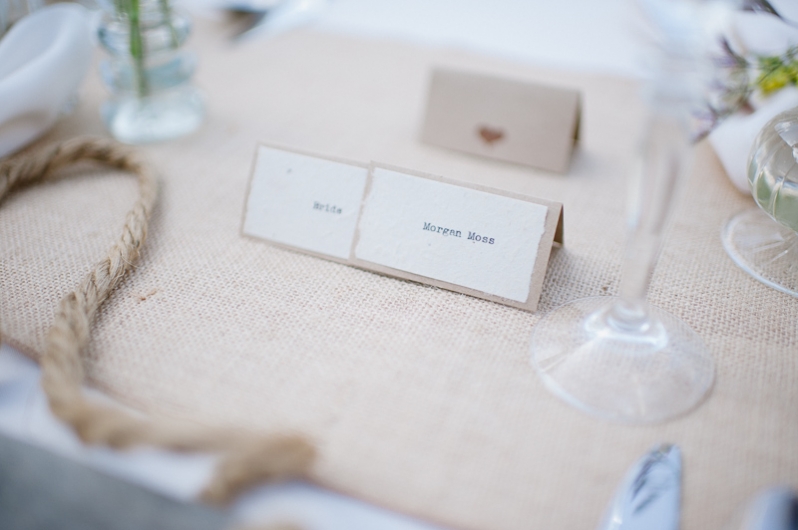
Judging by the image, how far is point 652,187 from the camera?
428 mm

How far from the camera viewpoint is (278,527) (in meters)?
0.39

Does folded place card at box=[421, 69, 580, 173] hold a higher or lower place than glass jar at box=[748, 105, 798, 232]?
lower

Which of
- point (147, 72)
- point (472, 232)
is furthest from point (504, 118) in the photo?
point (147, 72)

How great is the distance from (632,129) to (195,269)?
723 millimetres

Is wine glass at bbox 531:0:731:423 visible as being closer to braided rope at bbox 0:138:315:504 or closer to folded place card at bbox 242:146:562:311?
folded place card at bbox 242:146:562:311

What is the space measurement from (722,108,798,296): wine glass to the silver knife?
0.93 ft

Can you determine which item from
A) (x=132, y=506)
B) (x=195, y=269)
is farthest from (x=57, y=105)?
(x=132, y=506)

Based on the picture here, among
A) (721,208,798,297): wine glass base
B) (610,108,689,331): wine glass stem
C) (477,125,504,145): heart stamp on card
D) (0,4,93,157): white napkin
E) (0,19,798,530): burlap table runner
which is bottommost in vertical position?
(0,19,798,530): burlap table runner

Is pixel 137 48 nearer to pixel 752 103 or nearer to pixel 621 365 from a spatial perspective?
pixel 621 365

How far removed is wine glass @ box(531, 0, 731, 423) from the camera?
15.5 inches

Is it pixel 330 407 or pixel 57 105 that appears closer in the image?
pixel 330 407

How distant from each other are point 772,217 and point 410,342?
0.39 meters

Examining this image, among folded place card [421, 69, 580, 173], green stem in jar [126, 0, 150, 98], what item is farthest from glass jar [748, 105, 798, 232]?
green stem in jar [126, 0, 150, 98]

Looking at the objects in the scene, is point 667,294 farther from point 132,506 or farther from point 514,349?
point 132,506
